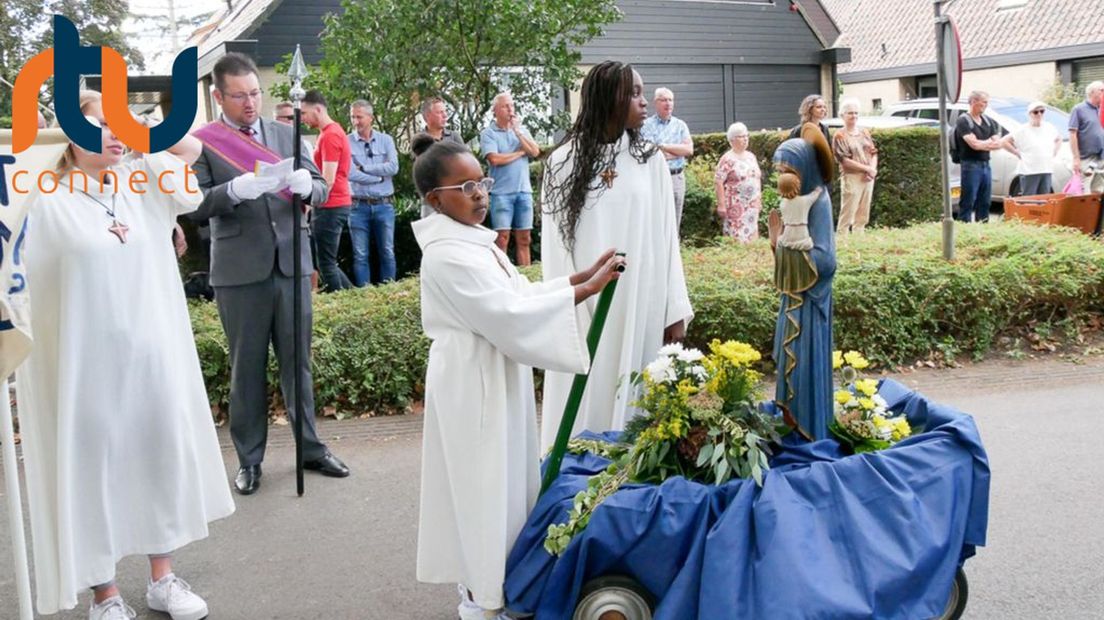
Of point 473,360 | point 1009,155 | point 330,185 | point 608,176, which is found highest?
point 1009,155

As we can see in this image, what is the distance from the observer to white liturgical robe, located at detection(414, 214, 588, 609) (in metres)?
3.75

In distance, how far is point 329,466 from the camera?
20.0 feet

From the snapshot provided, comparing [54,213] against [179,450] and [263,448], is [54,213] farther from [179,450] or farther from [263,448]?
[263,448]

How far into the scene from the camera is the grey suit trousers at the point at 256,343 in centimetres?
563

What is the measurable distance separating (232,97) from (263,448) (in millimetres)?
1911

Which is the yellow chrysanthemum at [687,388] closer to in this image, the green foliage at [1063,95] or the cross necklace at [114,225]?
the cross necklace at [114,225]

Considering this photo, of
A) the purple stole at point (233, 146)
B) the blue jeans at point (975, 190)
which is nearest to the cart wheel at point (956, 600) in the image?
the purple stole at point (233, 146)

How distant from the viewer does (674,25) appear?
77.4 feet

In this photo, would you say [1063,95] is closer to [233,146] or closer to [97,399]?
[233,146]

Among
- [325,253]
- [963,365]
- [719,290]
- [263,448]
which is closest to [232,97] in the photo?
[263,448]

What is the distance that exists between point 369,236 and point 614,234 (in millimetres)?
6133

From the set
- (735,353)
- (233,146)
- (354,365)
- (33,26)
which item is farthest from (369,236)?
(33,26)

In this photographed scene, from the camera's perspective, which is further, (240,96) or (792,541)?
(240,96)

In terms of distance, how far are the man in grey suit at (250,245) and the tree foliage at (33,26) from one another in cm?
750
